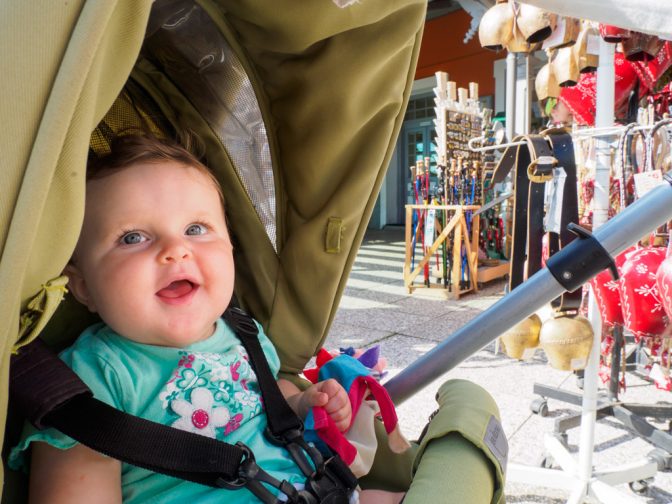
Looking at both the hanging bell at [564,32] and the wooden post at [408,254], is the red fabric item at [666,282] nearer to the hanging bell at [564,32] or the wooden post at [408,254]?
the hanging bell at [564,32]

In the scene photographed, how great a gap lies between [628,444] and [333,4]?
7.18 ft

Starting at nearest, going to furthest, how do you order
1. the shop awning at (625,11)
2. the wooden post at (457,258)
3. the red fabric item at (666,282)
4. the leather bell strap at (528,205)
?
the shop awning at (625,11) → the leather bell strap at (528,205) → the red fabric item at (666,282) → the wooden post at (457,258)

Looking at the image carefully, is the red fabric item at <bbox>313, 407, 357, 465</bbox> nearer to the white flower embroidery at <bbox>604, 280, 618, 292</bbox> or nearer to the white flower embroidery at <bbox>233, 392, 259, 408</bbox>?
the white flower embroidery at <bbox>233, 392, 259, 408</bbox>

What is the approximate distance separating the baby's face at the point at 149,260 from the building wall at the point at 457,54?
765cm

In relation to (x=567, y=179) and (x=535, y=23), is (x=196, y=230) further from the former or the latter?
(x=535, y=23)

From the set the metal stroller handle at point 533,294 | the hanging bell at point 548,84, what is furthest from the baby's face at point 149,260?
the hanging bell at point 548,84

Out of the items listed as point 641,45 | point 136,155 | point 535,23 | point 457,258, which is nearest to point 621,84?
point 641,45

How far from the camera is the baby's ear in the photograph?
783mm

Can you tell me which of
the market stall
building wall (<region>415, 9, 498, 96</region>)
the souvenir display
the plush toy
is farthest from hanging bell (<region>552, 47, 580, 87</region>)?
building wall (<region>415, 9, 498, 96</region>)

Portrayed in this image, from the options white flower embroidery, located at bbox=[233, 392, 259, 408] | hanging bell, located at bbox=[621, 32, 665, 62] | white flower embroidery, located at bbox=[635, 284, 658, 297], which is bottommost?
white flower embroidery, located at bbox=[635, 284, 658, 297]

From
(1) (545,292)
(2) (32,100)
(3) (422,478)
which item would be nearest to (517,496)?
(1) (545,292)

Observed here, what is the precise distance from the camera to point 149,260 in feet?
2.39

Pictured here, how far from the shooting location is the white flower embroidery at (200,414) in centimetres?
75

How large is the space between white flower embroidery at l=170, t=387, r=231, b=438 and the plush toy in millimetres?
146
